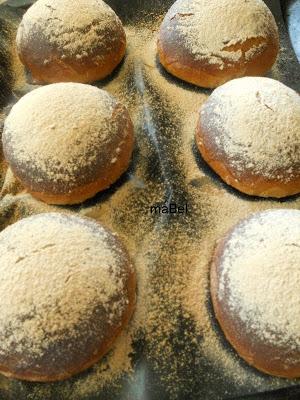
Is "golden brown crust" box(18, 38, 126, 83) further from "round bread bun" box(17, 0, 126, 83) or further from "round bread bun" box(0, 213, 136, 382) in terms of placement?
"round bread bun" box(0, 213, 136, 382)

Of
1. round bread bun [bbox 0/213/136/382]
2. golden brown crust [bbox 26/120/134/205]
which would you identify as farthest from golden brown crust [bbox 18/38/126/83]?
round bread bun [bbox 0/213/136/382]

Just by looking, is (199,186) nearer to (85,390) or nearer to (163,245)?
(163,245)

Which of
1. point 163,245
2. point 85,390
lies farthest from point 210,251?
point 85,390

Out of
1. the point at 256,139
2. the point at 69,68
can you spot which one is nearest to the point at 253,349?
the point at 256,139

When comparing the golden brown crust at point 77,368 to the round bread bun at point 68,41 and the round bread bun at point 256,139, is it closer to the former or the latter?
the round bread bun at point 256,139

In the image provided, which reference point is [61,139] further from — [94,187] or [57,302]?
[57,302]
